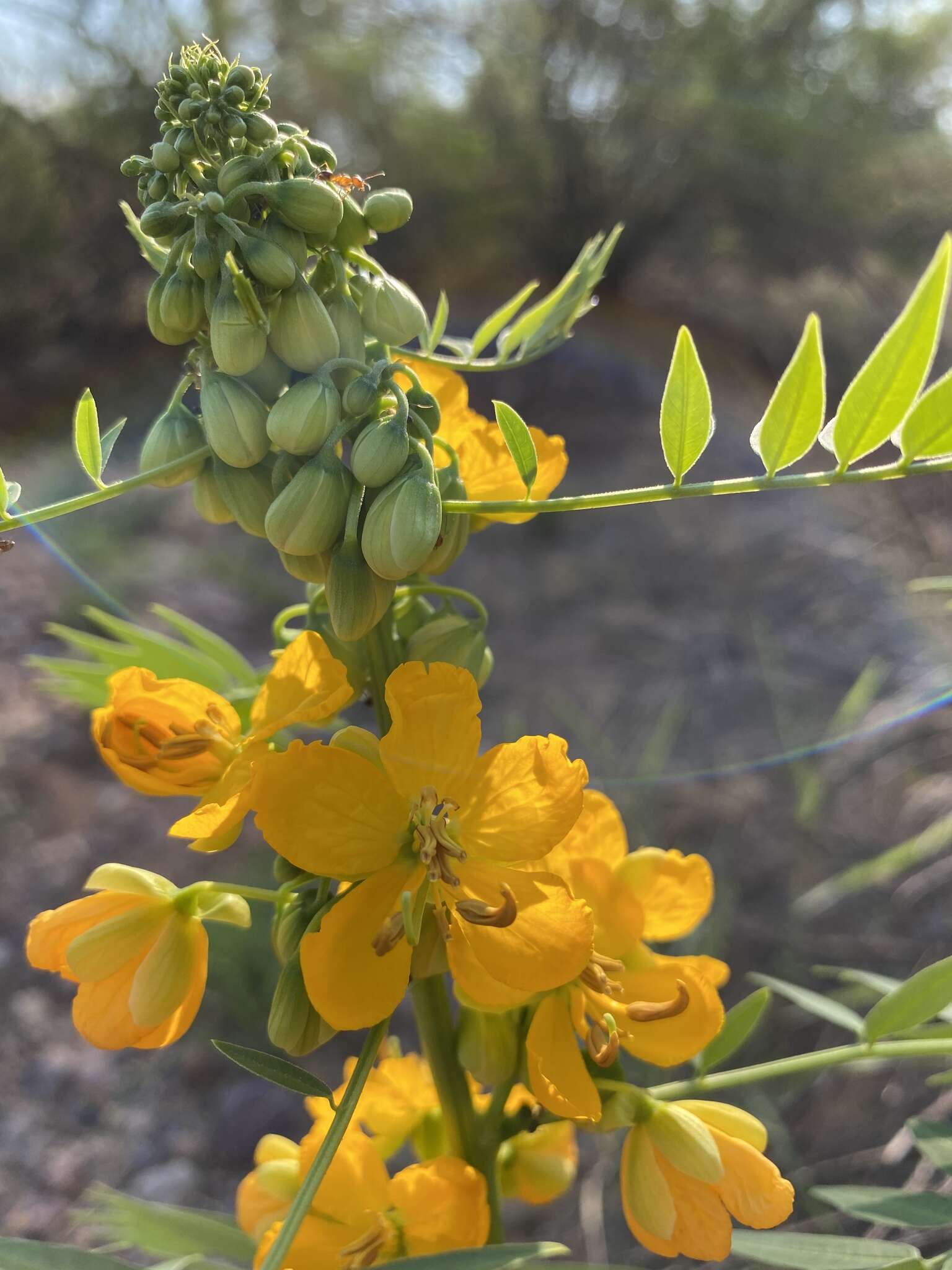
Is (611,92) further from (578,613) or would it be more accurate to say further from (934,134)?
(578,613)

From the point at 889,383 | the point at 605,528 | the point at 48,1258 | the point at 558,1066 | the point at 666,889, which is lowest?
the point at 48,1258

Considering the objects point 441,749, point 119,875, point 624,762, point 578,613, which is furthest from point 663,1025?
point 578,613

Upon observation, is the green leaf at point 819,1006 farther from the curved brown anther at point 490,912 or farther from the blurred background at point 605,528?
the blurred background at point 605,528

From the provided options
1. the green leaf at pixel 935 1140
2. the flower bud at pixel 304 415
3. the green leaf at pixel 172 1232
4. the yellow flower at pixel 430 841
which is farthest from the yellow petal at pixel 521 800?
the green leaf at pixel 172 1232

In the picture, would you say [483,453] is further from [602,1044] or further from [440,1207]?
[440,1207]

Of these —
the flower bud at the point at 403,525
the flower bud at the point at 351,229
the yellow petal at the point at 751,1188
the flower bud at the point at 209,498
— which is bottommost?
the yellow petal at the point at 751,1188

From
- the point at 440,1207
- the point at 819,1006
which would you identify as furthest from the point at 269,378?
the point at 819,1006

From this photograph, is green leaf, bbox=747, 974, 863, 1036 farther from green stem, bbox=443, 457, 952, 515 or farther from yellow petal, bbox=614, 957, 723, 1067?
green stem, bbox=443, 457, 952, 515
